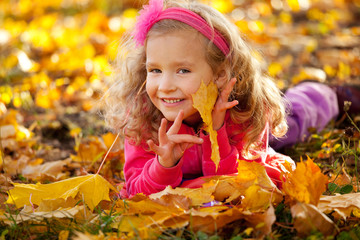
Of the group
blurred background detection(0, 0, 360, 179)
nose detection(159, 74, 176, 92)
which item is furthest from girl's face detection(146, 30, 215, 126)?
blurred background detection(0, 0, 360, 179)

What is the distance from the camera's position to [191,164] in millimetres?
2242

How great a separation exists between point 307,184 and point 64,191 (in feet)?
3.38

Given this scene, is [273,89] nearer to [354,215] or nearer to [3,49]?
A: [354,215]

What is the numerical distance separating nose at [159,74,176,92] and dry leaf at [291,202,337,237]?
30.5 inches

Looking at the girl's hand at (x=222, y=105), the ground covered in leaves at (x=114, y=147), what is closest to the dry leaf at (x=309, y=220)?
the ground covered in leaves at (x=114, y=147)

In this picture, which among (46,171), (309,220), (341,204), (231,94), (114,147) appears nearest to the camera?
(309,220)

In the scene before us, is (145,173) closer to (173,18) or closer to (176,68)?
(176,68)

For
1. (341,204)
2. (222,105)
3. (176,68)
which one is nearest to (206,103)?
(222,105)

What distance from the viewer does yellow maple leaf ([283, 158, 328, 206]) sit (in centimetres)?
150

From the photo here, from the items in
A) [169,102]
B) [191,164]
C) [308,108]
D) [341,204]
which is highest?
[169,102]

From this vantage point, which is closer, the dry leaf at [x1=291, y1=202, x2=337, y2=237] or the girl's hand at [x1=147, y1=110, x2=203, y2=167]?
the dry leaf at [x1=291, y1=202, x2=337, y2=237]

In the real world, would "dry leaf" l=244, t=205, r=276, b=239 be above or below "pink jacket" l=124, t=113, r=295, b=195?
above

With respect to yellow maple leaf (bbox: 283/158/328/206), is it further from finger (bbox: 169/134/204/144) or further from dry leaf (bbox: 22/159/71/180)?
dry leaf (bbox: 22/159/71/180)

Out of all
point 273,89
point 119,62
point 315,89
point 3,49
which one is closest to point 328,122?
point 315,89
